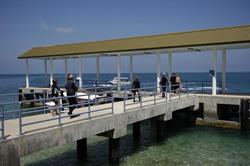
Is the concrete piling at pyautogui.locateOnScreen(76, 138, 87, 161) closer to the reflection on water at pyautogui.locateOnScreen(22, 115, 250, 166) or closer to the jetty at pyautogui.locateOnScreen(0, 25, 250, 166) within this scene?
the jetty at pyautogui.locateOnScreen(0, 25, 250, 166)

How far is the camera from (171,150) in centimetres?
1401

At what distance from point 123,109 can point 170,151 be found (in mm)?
3476

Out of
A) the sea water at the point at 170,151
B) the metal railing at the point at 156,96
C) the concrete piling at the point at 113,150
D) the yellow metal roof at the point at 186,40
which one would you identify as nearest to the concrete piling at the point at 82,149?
the sea water at the point at 170,151

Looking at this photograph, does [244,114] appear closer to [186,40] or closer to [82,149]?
[186,40]

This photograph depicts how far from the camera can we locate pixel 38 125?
30.6 ft

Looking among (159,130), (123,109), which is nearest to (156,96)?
(159,130)

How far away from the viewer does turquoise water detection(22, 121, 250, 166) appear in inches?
488

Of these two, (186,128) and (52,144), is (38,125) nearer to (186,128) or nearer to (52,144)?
(52,144)

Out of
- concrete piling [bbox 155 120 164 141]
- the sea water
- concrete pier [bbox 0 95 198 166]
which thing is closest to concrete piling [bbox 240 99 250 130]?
the sea water

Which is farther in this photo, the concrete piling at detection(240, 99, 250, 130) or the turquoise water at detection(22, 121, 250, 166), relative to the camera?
the concrete piling at detection(240, 99, 250, 130)

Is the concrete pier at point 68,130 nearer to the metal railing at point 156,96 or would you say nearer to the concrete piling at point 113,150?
the concrete piling at point 113,150

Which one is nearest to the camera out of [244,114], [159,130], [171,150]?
[171,150]

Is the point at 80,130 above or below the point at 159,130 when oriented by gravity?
above

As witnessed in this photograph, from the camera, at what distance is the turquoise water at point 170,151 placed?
12.4m
